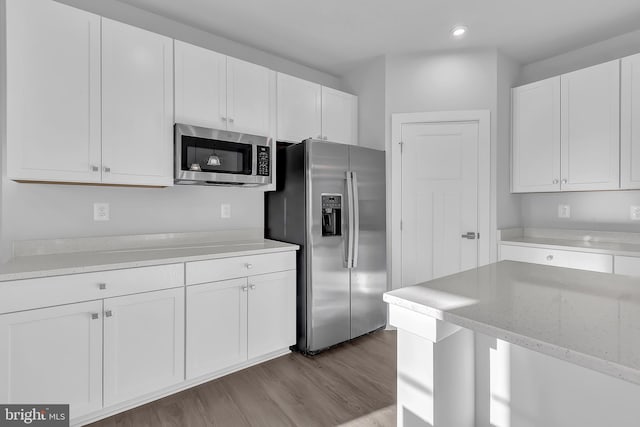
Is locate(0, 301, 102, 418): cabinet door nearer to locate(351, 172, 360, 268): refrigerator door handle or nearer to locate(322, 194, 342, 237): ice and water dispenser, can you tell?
locate(322, 194, 342, 237): ice and water dispenser

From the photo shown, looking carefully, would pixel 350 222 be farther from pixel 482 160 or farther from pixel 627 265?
pixel 627 265

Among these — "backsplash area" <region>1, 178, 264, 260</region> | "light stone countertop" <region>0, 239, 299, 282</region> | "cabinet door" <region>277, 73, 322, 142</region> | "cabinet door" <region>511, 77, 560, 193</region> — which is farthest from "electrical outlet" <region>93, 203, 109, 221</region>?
"cabinet door" <region>511, 77, 560, 193</region>

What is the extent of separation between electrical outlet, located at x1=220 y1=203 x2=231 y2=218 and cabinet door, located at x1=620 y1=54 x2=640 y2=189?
3249mm

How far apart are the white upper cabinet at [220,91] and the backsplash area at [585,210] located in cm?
277

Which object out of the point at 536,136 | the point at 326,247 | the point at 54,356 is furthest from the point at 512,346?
the point at 536,136

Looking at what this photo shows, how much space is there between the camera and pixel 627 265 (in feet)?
7.47

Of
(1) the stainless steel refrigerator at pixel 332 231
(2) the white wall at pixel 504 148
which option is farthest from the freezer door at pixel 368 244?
(2) the white wall at pixel 504 148

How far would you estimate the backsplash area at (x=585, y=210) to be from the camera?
274 centimetres

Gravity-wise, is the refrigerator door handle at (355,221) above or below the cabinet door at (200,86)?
below

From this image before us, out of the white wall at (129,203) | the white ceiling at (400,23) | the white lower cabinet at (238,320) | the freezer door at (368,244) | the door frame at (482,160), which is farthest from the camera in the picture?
the door frame at (482,160)

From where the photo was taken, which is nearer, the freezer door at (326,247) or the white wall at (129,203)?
the white wall at (129,203)

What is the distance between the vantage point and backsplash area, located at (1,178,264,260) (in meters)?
1.98

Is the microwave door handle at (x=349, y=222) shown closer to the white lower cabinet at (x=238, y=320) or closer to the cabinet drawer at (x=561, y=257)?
the white lower cabinet at (x=238, y=320)

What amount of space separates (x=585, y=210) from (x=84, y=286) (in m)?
3.95
